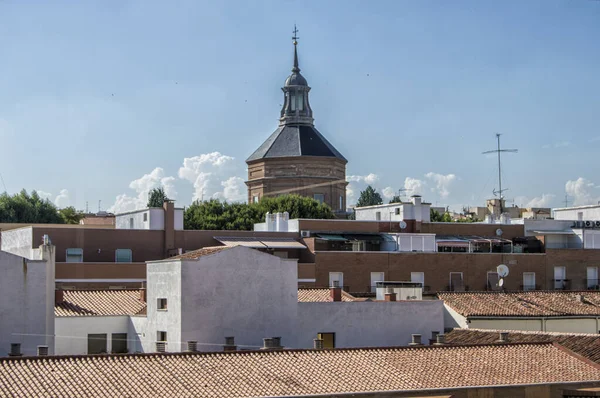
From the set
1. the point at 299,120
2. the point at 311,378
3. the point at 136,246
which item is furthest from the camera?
the point at 299,120

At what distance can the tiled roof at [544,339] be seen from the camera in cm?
3404

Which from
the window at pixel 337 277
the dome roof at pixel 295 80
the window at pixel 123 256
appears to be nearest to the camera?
the window at pixel 123 256

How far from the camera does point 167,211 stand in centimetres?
5719

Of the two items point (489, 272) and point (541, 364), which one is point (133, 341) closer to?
point (541, 364)

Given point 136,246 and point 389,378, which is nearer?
point 389,378

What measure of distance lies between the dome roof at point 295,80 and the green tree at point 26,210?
29.5 meters

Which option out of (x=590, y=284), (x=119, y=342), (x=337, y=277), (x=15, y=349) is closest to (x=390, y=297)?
(x=119, y=342)

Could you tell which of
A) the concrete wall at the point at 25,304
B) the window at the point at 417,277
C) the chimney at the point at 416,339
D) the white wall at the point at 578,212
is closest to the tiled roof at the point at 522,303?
the chimney at the point at 416,339

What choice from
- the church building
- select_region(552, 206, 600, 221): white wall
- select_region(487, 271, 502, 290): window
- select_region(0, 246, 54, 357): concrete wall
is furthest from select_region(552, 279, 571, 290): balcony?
the church building

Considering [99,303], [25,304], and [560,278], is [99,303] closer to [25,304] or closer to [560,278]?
[25,304]

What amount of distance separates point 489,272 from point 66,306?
28.0 meters

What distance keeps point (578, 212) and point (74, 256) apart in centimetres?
3382

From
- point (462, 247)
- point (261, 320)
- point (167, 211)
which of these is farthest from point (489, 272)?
point (261, 320)

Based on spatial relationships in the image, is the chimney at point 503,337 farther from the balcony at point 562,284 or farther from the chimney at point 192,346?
the balcony at point 562,284
